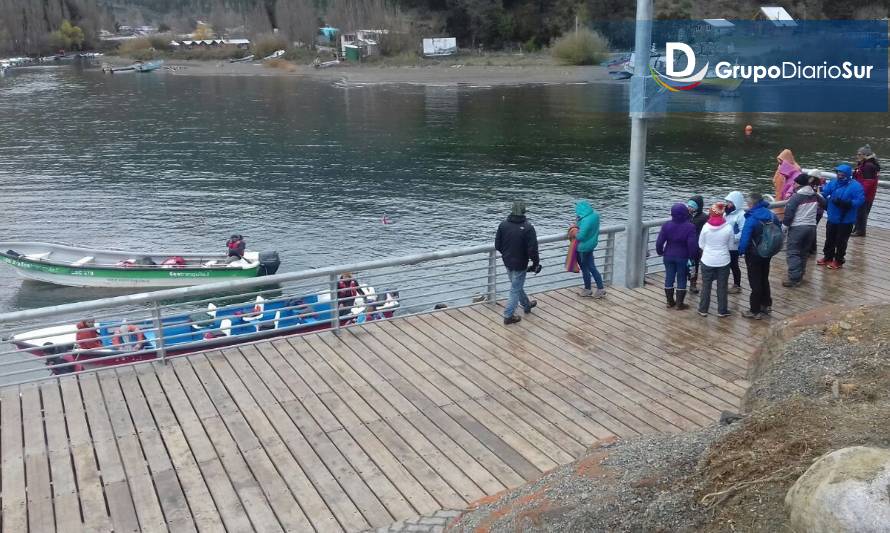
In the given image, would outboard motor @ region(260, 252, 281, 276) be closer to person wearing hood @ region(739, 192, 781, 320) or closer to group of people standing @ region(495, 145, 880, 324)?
group of people standing @ region(495, 145, 880, 324)

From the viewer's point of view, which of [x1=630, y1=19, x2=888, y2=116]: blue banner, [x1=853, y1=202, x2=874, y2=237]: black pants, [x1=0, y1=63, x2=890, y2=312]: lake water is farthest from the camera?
[x1=630, y1=19, x2=888, y2=116]: blue banner

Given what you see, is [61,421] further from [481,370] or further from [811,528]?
[811,528]

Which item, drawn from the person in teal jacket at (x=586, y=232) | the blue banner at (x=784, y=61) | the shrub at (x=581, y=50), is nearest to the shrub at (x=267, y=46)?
the shrub at (x=581, y=50)

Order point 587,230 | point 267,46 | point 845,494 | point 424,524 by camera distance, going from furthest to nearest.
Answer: point 267,46, point 587,230, point 424,524, point 845,494

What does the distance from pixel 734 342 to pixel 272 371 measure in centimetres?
574

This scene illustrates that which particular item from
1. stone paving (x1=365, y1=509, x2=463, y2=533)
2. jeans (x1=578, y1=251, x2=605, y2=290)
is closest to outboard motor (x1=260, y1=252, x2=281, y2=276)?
jeans (x1=578, y1=251, x2=605, y2=290)

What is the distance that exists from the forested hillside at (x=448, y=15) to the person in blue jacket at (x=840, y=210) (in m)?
92.7

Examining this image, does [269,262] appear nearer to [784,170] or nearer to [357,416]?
[784,170]

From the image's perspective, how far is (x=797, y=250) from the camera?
1128 cm

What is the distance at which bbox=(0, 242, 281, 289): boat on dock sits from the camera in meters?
25.8

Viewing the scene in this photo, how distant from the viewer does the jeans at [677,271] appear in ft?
33.8

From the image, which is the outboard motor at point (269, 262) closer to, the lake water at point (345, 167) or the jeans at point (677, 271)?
the lake water at point (345, 167)

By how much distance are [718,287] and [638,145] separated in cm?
226

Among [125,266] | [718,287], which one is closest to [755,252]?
[718,287]
